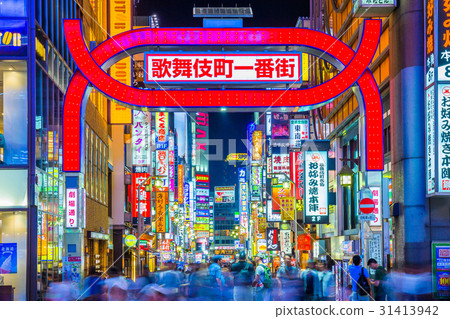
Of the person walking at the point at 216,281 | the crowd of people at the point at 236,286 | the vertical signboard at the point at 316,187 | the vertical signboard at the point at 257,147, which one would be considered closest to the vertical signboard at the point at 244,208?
the vertical signboard at the point at 257,147

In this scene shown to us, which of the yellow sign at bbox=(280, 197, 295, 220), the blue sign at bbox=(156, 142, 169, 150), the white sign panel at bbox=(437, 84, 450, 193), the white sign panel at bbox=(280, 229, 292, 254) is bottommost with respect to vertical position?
the white sign panel at bbox=(280, 229, 292, 254)

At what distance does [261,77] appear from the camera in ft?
63.0

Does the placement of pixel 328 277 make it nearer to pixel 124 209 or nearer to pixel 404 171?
pixel 404 171

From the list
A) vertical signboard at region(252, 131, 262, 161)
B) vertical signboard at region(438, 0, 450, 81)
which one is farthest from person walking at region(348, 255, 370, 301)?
vertical signboard at region(252, 131, 262, 161)

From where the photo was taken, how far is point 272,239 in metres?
57.9

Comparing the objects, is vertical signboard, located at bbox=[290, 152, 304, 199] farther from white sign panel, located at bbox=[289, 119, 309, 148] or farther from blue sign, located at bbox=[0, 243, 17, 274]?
blue sign, located at bbox=[0, 243, 17, 274]

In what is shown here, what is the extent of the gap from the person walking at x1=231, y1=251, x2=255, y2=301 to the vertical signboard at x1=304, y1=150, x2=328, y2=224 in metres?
12.9

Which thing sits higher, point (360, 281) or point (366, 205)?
point (366, 205)

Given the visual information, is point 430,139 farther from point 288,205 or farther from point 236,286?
point 288,205

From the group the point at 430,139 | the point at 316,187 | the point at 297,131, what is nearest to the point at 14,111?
the point at 430,139

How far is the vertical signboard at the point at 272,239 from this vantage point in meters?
57.4

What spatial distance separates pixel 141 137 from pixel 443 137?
39.1 meters

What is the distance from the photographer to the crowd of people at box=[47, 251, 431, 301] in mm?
15820

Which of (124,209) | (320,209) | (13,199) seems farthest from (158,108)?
(124,209)
